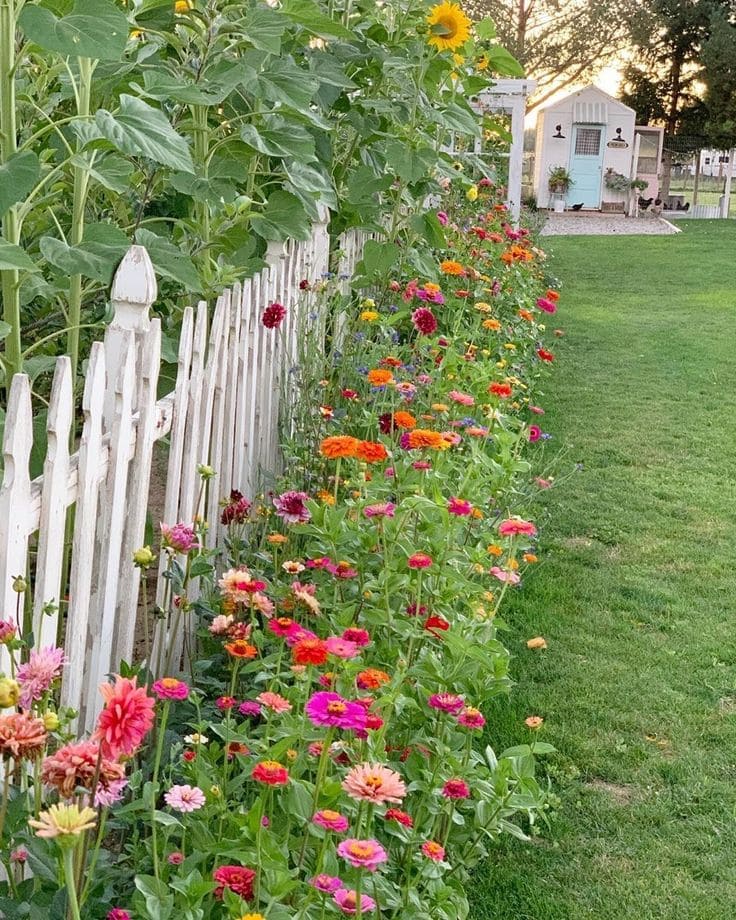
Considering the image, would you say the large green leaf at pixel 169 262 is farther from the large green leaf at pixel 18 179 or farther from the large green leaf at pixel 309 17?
the large green leaf at pixel 309 17

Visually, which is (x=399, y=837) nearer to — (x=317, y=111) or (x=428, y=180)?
(x=317, y=111)

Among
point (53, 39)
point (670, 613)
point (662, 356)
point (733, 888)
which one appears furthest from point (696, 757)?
point (662, 356)

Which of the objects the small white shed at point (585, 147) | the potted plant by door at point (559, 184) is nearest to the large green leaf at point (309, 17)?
the potted plant by door at point (559, 184)

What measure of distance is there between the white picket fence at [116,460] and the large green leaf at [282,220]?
352 mm

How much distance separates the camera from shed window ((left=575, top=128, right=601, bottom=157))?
28000 millimetres

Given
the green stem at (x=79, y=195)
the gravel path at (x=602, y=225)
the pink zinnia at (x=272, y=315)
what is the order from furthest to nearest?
the gravel path at (x=602, y=225) < the pink zinnia at (x=272, y=315) < the green stem at (x=79, y=195)

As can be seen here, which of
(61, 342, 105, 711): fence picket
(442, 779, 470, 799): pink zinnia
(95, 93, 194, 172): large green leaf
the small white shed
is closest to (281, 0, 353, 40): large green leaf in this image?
(95, 93, 194, 172): large green leaf

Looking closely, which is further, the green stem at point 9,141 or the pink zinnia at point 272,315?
the pink zinnia at point 272,315

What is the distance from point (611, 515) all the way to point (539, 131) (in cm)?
2505

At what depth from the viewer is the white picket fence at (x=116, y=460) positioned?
1868 mm

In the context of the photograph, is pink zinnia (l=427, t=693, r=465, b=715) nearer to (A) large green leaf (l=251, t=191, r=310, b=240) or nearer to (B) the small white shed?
(A) large green leaf (l=251, t=191, r=310, b=240)

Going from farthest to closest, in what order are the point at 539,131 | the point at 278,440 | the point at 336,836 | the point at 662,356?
the point at 539,131 → the point at 662,356 → the point at 278,440 → the point at 336,836

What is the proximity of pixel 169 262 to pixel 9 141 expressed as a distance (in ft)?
2.30

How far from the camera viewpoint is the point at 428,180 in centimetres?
522
